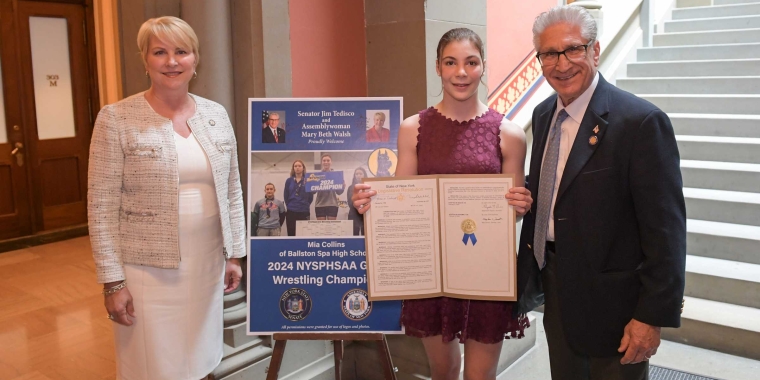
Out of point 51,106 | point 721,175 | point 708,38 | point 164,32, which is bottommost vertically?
point 721,175

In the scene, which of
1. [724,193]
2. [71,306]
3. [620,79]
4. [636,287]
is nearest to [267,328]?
[636,287]

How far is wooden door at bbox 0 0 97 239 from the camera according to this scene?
21.1ft

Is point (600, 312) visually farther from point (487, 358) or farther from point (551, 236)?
point (487, 358)

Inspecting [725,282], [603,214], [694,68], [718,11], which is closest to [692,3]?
[718,11]

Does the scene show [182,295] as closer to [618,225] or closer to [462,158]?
[462,158]

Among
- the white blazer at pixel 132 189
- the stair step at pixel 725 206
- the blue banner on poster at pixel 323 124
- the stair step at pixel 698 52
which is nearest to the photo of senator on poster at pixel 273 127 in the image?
the blue banner on poster at pixel 323 124

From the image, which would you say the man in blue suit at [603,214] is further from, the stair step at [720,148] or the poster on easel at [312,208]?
the stair step at [720,148]

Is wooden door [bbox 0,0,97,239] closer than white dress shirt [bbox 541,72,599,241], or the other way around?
white dress shirt [bbox 541,72,599,241]

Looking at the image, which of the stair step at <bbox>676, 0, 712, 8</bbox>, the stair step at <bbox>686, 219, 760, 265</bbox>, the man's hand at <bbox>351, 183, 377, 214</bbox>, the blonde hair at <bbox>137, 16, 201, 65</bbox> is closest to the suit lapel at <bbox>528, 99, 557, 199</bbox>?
the man's hand at <bbox>351, 183, 377, 214</bbox>

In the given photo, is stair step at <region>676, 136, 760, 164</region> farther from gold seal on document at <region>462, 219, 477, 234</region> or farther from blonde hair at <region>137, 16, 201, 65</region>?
blonde hair at <region>137, 16, 201, 65</region>

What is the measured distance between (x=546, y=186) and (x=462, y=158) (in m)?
0.31

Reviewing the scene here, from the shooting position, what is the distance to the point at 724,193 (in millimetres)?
4383

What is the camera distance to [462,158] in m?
1.96

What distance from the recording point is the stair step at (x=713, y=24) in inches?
245
